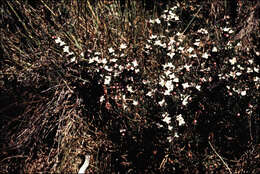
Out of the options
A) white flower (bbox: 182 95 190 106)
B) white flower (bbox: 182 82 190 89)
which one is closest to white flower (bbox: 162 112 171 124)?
white flower (bbox: 182 95 190 106)

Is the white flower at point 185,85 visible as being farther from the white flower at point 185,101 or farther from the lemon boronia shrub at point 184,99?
the white flower at point 185,101

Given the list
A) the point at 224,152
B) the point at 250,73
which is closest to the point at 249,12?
the point at 250,73

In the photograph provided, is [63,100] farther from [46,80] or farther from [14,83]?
[14,83]

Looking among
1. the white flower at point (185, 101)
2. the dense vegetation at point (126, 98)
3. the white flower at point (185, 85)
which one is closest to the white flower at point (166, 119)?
the dense vegetation at point (126, 98)

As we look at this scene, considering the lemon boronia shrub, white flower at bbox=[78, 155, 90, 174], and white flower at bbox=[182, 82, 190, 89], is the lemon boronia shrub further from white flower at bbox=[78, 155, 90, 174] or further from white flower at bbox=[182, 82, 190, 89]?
white flower at bbox=[78, 155, 90, 174]

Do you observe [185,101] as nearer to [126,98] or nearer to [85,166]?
→ [126,98]

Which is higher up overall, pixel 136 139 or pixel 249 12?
pixel 249 12

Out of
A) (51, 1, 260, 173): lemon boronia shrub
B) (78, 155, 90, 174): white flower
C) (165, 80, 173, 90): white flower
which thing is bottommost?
(78, 155, 90, 174): white flower

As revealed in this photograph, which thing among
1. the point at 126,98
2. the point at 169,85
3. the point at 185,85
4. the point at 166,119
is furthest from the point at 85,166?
the point at 185,85

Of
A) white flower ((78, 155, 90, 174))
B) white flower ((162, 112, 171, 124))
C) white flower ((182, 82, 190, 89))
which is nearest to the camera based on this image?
white flower ((162, 112, 171, 124))
